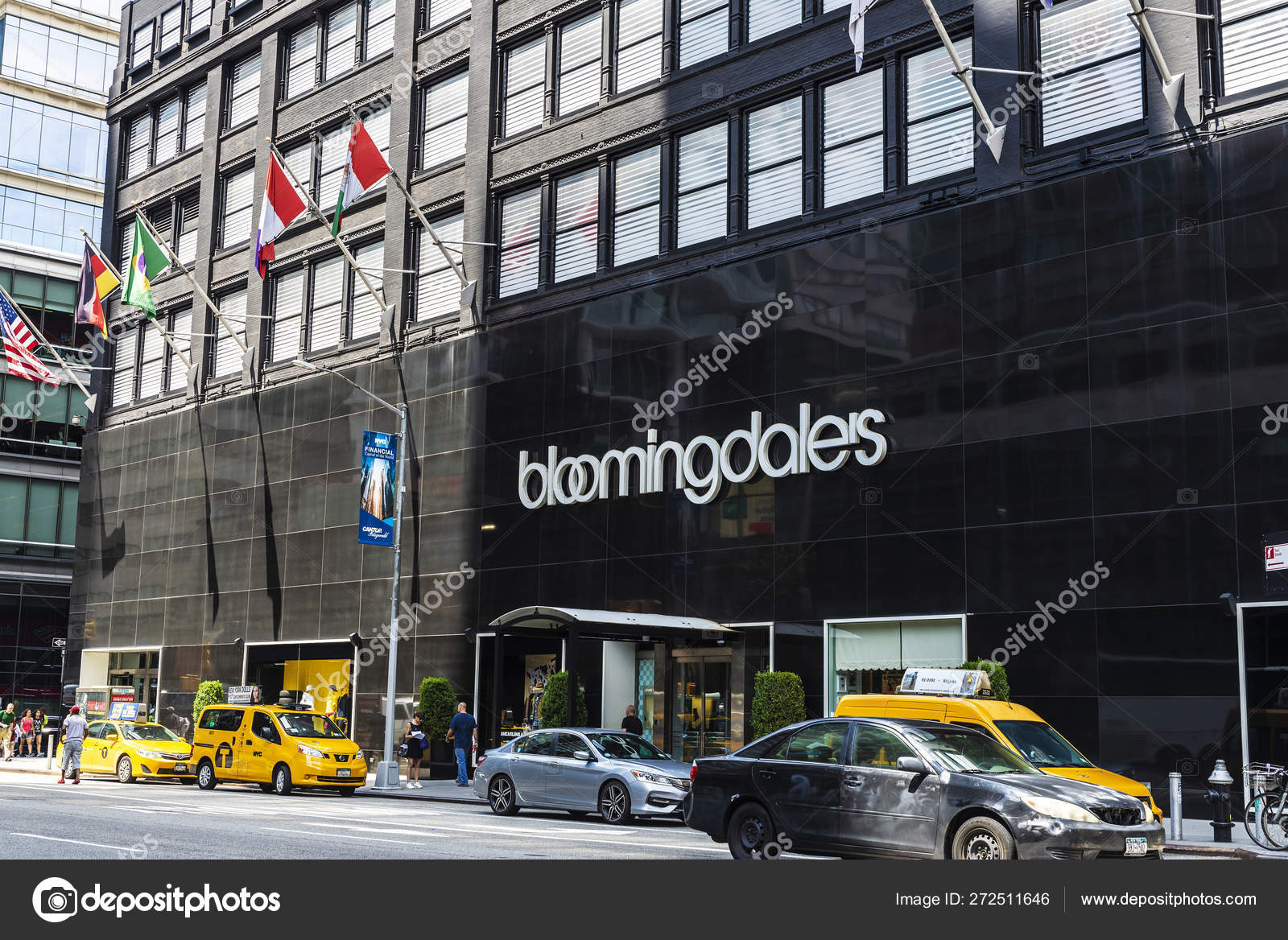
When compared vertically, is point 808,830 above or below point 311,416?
below

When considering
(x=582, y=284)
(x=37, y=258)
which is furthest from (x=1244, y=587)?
(x=37, y=258)

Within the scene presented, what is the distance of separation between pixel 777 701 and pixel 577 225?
13236mm

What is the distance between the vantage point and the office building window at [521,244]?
111ft

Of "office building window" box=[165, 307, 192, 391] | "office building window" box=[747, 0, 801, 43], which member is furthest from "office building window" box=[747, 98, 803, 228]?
"office building window" box=[165, 307, 192, 391]

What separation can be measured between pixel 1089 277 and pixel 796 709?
30.3ft

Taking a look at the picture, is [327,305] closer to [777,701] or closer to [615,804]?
[777,701]

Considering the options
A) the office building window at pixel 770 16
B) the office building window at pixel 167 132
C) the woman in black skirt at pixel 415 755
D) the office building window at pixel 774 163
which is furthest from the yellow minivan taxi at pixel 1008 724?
the office building window at pixel 167 132

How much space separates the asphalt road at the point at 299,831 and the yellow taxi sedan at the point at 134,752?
13.8 feet

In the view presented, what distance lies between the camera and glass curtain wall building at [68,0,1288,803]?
2169cm

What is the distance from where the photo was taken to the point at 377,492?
31.3 meters

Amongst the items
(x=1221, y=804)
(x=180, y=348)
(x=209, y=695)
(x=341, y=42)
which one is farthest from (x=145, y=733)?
(x=1221, y=804)

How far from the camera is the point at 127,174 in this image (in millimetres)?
49594

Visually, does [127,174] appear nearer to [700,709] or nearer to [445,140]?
[445,140]

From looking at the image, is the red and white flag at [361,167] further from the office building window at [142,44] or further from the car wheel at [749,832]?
the office building window at [142,44]
